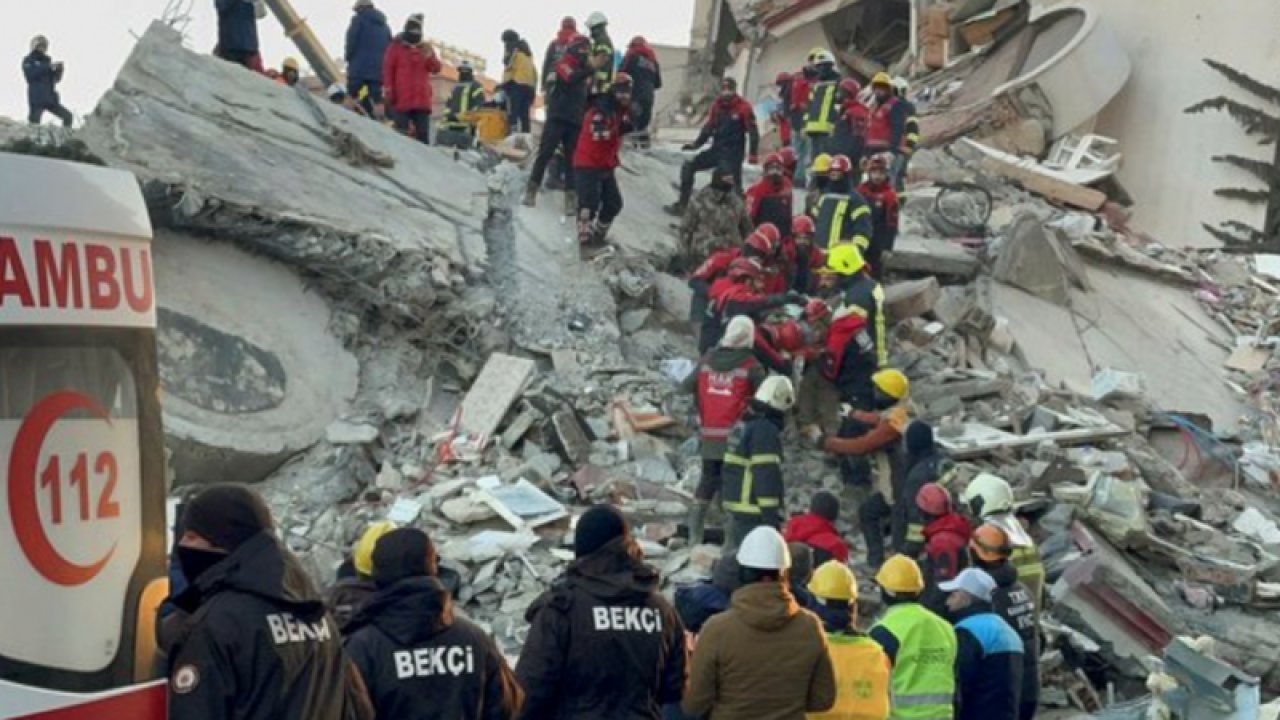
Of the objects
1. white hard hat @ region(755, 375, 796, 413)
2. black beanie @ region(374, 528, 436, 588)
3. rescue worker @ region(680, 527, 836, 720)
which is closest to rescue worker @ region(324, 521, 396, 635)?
black beanie @ region(374, 528, 436, 588)

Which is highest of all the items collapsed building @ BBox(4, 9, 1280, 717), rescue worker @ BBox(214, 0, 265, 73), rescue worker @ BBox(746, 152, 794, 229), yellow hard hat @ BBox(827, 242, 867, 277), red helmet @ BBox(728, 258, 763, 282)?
rescue worker @ BBox(214, 0, 265, 73)

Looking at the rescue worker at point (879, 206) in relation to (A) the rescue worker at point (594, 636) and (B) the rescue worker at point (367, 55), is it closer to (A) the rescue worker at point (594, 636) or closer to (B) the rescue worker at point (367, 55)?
(B) the rescue worker at point (367, 55)

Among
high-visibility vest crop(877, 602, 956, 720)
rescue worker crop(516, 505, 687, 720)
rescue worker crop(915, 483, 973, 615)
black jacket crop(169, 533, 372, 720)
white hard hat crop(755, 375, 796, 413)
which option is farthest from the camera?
white hard hat crop(755, 375, 796, 413)

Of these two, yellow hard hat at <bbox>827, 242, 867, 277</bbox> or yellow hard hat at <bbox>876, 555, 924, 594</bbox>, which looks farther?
yellow hard hat at <bbox>827, 242, 867, 277</bbox>

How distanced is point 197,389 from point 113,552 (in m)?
7.18

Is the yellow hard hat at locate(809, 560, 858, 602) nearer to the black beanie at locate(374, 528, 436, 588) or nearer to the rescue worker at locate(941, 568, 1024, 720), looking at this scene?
the rescue worker at locate(941, 568, 1024, 720)

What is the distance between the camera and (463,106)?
1777 centimetres

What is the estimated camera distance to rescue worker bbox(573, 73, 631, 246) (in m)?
12.5

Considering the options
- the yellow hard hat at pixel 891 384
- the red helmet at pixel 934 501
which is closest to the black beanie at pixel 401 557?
the red helmet at pixel 934 501

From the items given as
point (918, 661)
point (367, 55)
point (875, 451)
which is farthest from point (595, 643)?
point (367, 55)

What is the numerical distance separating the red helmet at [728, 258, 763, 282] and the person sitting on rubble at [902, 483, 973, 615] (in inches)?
128

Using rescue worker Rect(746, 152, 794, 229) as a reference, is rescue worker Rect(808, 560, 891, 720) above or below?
below

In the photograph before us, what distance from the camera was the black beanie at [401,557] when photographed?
430 centimetres

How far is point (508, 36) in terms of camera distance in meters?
18.2
